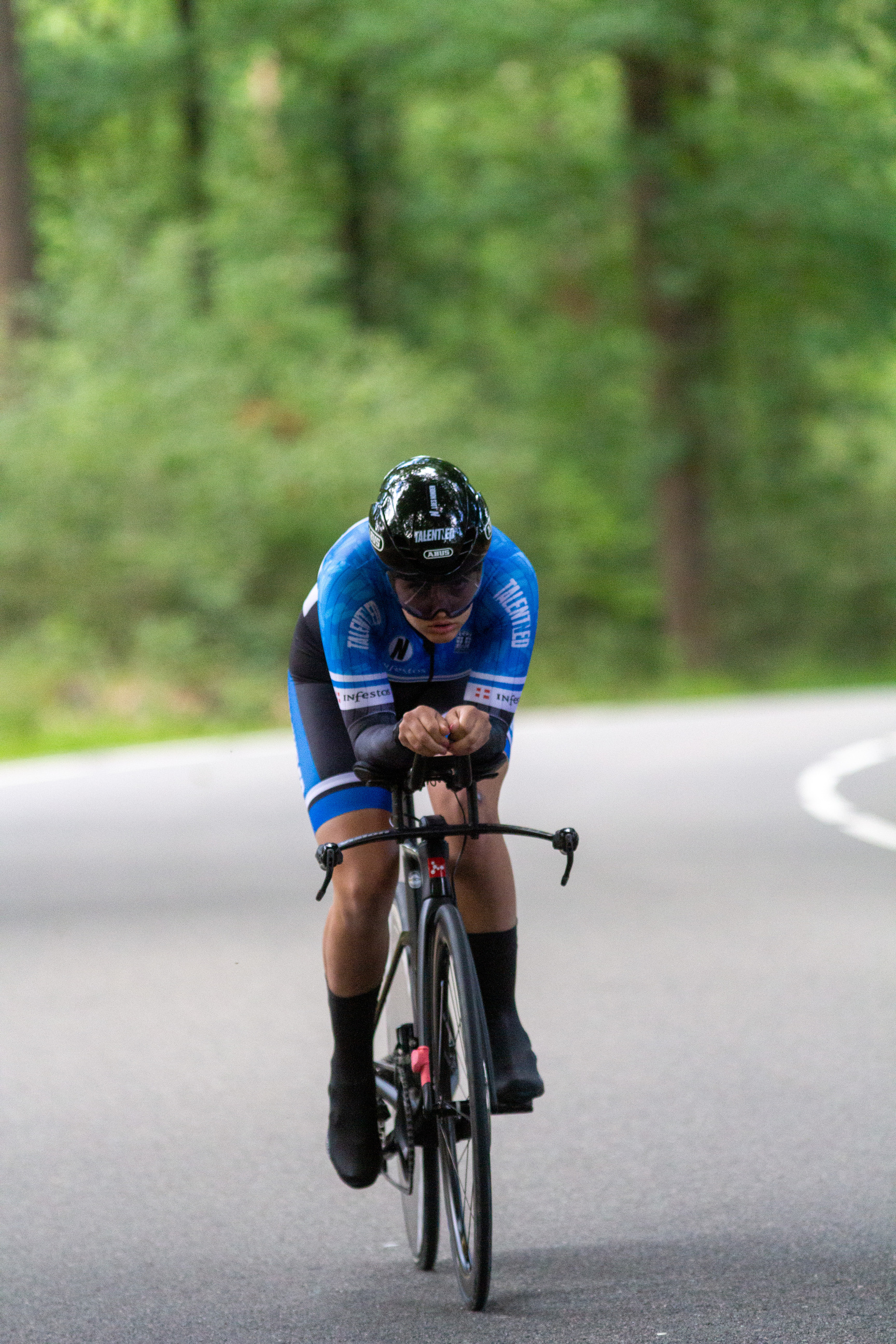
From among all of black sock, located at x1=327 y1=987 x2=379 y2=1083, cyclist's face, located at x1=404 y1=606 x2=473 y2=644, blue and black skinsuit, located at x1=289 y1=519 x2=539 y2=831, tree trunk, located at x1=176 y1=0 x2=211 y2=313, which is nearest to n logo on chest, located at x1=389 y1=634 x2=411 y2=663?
blue and black skinsuit, located at x1=289 y1=519 x2=539 y2=831

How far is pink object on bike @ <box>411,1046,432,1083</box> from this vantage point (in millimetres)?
4520

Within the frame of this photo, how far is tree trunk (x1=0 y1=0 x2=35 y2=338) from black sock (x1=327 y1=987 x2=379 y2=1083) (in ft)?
69.2

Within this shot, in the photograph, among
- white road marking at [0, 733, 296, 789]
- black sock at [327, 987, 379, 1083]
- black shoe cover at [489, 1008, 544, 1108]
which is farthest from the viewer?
white road marking at [0, 733, 296, 789]

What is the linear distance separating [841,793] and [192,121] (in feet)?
75.5

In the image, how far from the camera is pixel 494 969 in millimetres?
4609

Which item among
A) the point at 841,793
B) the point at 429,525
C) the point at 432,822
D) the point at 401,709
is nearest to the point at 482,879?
the point at 432,822

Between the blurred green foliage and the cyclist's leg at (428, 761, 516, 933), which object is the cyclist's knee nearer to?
the cyclist's leg at (428, 761, 516, 933)

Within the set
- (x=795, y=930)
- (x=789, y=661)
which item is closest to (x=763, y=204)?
(x=789, y=661)

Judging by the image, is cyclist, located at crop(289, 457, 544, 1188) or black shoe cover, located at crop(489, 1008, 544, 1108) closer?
cyclist, located at crop(289, 457, 544, 1188)

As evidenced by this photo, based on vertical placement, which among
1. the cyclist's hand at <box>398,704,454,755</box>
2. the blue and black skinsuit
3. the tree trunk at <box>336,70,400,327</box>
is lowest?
the cyclist's hand at <box>398,704,454,755</box>

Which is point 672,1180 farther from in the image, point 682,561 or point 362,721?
point 682,561

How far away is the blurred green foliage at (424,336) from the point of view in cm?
2234

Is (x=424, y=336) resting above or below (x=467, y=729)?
above

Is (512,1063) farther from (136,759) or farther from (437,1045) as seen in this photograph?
(136,759)
